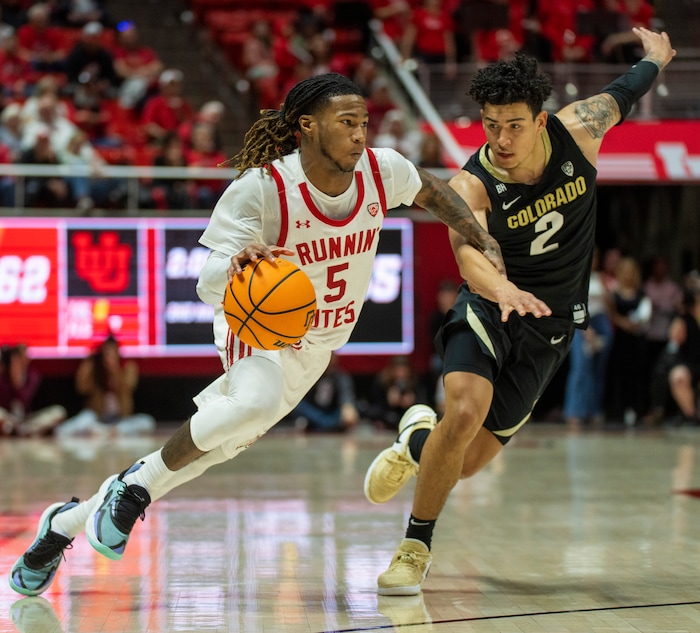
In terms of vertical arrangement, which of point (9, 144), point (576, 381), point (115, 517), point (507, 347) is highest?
point (9, 144)

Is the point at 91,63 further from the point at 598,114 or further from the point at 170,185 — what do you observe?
the point at 598,114

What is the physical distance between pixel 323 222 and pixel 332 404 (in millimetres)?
8652

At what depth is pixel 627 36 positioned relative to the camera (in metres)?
13.3

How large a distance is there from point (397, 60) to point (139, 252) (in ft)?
13.1

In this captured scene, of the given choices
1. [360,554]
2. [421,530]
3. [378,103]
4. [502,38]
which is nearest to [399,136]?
[378,103]

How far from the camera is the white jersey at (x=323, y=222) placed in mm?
4152

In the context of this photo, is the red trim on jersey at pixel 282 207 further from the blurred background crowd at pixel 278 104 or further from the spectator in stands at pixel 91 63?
the spectator in stands at pixel 91 63

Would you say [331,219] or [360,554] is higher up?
[331,219]

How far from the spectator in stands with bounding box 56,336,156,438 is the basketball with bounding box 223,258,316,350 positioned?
841 centimetres

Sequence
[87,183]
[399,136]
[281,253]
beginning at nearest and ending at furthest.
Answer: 1. [281,253]
2. [87,183]
3. [399,136]

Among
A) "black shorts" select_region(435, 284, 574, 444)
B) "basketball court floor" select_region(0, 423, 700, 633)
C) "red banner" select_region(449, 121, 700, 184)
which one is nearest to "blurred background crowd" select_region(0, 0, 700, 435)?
"red banner" select_region(449, 121, 700, 184)

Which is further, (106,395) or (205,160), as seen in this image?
(205,160)

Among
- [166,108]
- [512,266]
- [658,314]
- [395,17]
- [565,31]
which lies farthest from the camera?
[395,17]

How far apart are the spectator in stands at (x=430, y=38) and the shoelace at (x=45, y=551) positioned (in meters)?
10.4
